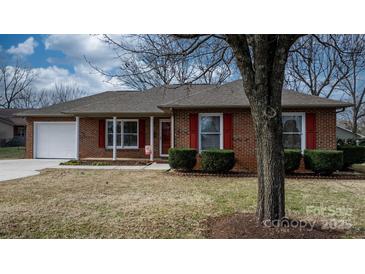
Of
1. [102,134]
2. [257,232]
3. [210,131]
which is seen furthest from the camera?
[102,134]

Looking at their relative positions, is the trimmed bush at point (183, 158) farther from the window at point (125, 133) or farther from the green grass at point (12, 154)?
the green grass at point (12, 154)

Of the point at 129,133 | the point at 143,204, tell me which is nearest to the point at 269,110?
the point at 143,204

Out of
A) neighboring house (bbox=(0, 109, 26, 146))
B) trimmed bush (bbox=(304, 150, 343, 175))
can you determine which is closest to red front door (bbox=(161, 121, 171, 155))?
trimmed bush (bbox=(304, 150, 343, 175))

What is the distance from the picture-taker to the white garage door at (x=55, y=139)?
1670 cm

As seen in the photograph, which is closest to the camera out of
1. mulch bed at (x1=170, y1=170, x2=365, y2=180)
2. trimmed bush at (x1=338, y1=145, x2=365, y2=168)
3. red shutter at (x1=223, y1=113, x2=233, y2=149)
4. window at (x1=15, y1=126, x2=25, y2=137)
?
mulch bed at (x1=170, y1=170, x2=365, y2=180)

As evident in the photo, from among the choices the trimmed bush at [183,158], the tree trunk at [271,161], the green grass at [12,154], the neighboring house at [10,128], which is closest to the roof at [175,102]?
the trimmed bush at [183,158]

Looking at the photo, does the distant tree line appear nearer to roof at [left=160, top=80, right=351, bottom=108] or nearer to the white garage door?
roof at [left=160, top=80, right=351, bottom=108]

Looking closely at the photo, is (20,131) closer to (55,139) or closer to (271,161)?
(55,139)

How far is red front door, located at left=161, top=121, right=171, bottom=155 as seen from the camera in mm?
15359

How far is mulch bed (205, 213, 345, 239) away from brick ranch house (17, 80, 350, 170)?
399 centimetres

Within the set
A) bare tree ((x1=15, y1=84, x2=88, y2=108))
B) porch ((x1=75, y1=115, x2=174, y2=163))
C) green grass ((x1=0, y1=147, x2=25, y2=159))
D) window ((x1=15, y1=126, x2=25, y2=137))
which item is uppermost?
bare tree ((x1=15, y1=84, x2=88, y2=108))

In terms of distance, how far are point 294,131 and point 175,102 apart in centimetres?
482

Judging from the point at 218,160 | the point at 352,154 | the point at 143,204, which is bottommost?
the point at 143,204

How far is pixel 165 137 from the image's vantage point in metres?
15.4
